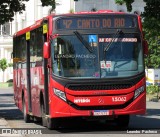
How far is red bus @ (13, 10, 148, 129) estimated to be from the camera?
16781 millimetres

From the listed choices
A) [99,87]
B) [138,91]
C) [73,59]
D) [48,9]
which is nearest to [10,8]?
[73,59]

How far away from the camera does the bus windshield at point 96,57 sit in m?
16.9

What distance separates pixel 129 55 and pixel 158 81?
33.8 metres

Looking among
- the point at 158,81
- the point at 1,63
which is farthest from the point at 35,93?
the point at 1,63

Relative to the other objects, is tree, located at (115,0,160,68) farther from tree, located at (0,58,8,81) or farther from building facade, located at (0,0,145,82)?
tree, located at (0,58,8,81)

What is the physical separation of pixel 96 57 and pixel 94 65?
0.73 ft

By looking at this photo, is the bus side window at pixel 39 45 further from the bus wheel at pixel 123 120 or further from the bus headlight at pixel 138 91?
the bus headlight at pixel 138 91

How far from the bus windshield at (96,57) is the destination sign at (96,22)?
28cm

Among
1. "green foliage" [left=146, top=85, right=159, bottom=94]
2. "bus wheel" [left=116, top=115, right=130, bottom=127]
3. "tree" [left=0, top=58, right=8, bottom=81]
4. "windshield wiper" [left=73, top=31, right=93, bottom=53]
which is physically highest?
"windshield wiper" [left=73, top=31, right=93, bottom=53]

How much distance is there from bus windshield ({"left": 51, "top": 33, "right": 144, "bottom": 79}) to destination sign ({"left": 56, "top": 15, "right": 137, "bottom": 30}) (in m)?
0.28

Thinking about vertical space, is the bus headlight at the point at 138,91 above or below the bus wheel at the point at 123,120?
above

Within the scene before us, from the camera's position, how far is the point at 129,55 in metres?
17.1

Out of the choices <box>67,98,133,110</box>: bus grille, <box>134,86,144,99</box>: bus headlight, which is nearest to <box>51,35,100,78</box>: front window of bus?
<box>67,98,133,110</box>: bus grille

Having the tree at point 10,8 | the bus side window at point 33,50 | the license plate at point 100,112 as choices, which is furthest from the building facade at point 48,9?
the license plate at point 100,112
